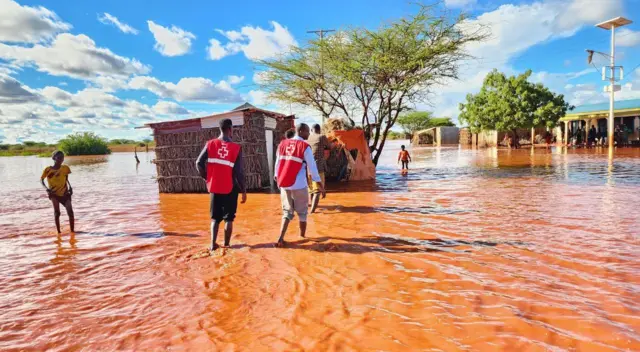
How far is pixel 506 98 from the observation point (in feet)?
101

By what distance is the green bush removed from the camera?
53219 millimetres

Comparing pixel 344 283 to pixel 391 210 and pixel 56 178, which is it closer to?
pixel 391 210

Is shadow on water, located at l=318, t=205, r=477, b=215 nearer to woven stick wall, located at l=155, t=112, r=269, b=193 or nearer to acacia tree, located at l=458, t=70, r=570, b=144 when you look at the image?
woven stick wall, located at l=155, t=112, r=269, b=193

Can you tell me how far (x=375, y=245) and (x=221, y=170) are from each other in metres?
2.40

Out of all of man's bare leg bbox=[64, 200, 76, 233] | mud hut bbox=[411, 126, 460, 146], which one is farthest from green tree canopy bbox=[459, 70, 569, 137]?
man's bare leg bbox=[64, 200, 76, 233]

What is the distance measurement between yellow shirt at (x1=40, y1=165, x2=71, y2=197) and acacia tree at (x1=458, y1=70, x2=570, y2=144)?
31145 mm

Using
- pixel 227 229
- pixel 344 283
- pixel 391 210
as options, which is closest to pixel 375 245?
pixel 344 283

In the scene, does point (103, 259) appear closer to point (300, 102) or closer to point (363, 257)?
point (363, 257)

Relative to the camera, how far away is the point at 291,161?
532 centimetres

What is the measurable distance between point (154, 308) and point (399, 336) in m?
2.28

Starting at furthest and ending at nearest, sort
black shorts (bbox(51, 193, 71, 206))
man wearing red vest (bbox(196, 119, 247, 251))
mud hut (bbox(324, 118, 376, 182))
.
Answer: mud hut (bbox(324, 118, 376, 182)) < black shorts (bbox(51, 193, 71, 206)) < man wearing red vest (bbox(196, 119, 247, 251))

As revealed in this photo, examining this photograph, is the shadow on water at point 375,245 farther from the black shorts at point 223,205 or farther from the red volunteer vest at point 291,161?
the red volunteer vest at point 291,161

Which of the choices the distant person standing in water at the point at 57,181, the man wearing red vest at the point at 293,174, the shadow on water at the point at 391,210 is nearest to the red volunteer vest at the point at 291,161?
the man wearing red vest at the point at 293,174

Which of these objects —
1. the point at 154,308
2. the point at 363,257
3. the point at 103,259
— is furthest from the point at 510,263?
the point at 103,259
